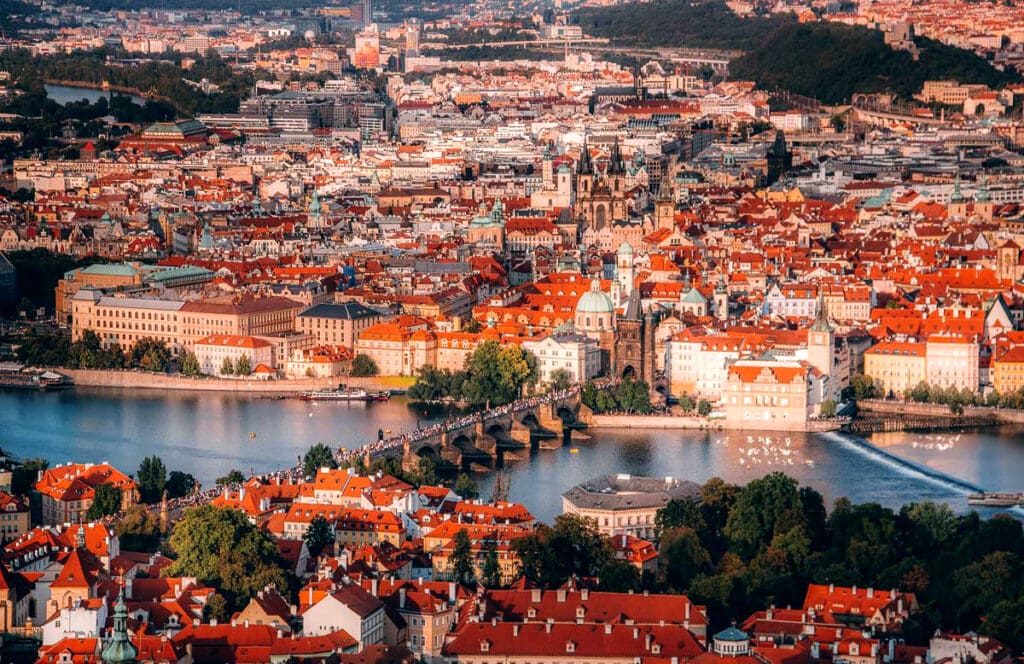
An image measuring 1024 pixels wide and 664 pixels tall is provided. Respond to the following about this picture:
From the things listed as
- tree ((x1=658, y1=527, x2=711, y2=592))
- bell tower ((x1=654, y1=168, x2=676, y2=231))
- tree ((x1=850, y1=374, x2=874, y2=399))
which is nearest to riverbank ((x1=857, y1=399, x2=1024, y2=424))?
tree ((x1=850, y1=374, x2=874, y2=399))

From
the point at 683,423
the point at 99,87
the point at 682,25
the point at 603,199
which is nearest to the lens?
the point at 683,423

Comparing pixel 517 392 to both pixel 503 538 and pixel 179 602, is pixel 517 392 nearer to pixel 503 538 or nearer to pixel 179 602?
pixel 503 538

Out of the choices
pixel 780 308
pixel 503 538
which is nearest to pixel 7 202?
pixel 780 308

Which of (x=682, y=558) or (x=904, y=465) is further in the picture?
(x=904, y=465)

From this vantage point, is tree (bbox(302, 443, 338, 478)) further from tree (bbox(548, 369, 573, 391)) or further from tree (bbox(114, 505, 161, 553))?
tree (bbox(548, 369, 573, 391))

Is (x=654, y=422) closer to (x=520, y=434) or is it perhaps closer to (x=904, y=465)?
(x=520, y=434)

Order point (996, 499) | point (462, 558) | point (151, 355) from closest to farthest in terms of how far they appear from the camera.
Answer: point (462, 558)
point (996, 499)
point (151, 355)

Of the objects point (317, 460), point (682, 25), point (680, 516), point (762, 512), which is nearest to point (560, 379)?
point (317, 460)

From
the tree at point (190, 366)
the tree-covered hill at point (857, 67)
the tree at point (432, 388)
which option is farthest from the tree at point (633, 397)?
the tree-covered hill at point (857, 67)
